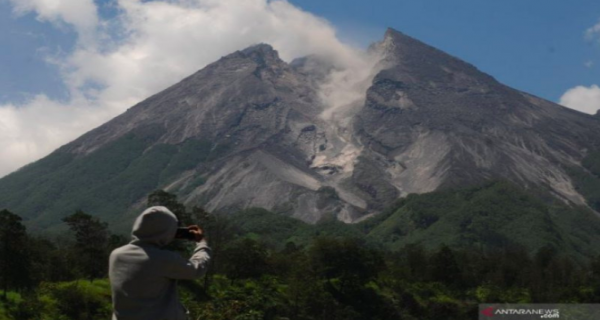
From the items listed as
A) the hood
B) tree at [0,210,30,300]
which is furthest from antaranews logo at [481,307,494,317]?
the hood

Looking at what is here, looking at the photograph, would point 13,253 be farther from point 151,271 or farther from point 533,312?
point 151,271

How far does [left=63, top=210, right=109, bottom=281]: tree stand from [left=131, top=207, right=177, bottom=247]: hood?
50346 millimetres

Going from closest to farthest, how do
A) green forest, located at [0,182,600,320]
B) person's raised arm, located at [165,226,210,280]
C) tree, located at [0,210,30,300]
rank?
person's raised arm, located at [165,226,210,280]
green forest, located at [0,182,600,320]
tree, located at [0,210,30,300]

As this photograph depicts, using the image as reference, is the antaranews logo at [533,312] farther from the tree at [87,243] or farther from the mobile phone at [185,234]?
the mobile phone at [185,234]

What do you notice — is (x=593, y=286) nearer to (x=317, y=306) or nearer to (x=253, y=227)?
(x=317, y=306)

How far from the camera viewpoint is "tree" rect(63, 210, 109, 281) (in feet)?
180

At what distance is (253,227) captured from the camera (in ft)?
647

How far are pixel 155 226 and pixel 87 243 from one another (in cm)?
5261

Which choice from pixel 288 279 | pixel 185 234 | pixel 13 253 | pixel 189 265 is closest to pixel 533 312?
pixel 288 279

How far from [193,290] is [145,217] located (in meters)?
52.5

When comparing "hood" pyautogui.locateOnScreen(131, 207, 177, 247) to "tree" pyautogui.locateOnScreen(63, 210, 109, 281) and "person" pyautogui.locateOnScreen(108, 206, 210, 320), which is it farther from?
"tree" pyautogui.locateOnScreen(63, 210, 109, 281)

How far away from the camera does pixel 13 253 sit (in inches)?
1893

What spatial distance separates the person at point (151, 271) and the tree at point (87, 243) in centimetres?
5029

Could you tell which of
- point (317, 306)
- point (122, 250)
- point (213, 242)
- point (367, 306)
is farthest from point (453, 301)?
point (122, 250)
